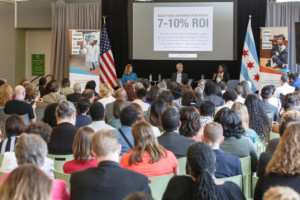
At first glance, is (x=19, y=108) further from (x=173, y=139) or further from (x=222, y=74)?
(x=222, y=74)

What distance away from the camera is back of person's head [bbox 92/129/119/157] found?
3.05 meters

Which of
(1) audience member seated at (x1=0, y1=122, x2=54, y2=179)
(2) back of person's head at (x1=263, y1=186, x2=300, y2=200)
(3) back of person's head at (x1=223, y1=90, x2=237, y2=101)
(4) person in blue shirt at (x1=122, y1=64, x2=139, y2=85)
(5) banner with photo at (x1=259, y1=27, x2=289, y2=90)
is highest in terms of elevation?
(5) banner with photo at (x1=259, y1=27, x2=289, y2=90)

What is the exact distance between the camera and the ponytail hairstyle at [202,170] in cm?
261

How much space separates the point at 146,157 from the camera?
3.75 meters

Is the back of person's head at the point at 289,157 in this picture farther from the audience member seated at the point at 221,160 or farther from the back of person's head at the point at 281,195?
the back of person's head at the point at 281,195

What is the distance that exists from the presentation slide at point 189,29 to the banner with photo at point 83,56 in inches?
59.2

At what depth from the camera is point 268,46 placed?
12383 millimetres

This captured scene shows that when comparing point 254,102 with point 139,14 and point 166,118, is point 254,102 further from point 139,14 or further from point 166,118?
point 139,14

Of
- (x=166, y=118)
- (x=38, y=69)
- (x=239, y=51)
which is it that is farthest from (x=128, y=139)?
(x=38, y=69)

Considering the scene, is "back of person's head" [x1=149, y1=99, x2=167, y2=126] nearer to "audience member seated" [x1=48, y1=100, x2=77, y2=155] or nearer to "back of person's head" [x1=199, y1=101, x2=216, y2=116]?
"back of person's head" [x1=199, y1=101, x2=216, y2=116]

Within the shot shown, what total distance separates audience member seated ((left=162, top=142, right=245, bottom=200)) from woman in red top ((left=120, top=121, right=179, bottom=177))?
35.5 inches

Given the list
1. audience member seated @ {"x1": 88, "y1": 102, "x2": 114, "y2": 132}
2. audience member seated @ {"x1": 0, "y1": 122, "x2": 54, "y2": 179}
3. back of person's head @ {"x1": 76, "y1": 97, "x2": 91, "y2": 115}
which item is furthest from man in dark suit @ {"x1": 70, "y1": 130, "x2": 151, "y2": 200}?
back of person's head @ {"x1": 76, "y1": 97, "x2": 91, "y2": 115}

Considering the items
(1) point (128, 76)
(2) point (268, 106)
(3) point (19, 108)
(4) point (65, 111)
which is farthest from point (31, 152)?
(1) point (128, 76)

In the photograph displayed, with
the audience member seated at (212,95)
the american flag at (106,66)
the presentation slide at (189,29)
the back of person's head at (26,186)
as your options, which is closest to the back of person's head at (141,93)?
the audience member seated at (212,95)
